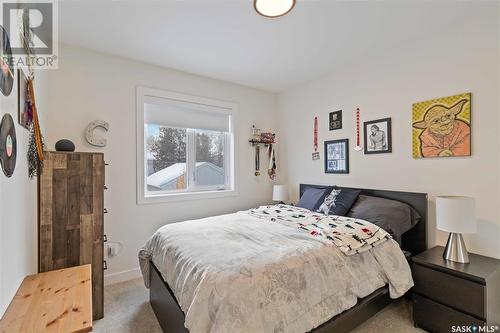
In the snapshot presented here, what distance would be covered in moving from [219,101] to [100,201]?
6.97ft

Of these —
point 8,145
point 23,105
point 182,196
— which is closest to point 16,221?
point 8,145

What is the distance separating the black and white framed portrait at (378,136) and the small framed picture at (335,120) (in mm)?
355

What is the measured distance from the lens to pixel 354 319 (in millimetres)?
1731

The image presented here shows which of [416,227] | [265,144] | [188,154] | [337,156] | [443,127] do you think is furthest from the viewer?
[265,144]

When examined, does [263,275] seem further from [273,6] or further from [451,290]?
[273,6]

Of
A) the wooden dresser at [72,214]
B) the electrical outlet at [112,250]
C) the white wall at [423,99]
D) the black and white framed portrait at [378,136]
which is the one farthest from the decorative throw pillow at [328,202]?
the electrical outlet at [112,250]

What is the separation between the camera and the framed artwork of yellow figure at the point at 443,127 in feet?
6.84

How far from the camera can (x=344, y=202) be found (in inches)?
105

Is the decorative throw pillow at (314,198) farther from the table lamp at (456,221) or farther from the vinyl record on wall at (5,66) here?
the vinyl record on wall at (5,66)

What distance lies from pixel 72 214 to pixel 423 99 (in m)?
3.44

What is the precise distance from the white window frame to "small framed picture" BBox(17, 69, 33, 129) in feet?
4.57

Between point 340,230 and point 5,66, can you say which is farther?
point 340,230

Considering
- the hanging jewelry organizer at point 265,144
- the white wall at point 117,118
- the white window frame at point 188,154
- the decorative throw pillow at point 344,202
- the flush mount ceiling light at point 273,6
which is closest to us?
the flush mount ceiling light at point 273,6

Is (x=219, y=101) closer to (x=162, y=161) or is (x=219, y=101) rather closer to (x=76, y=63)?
(x=162, y=161)
